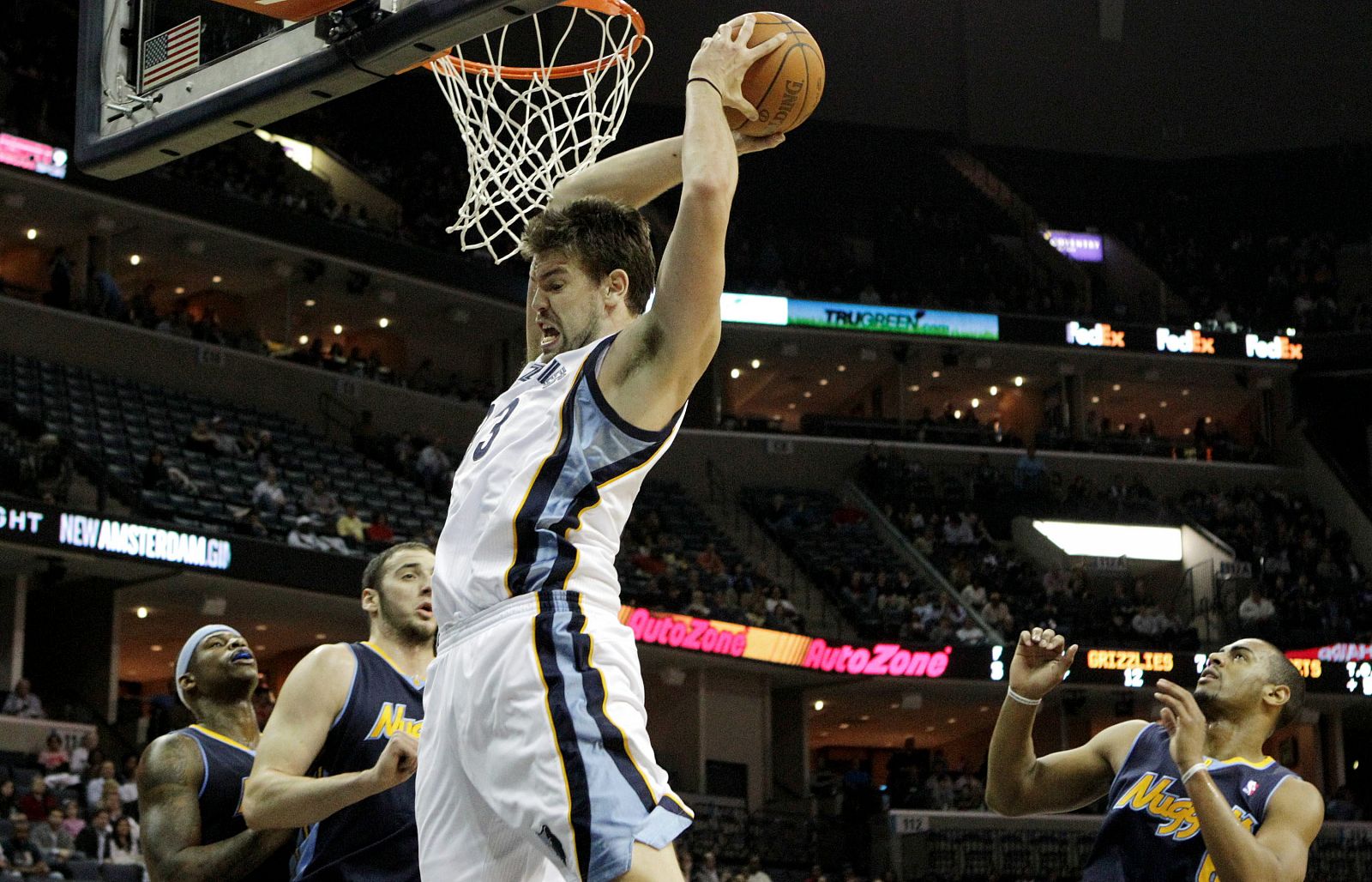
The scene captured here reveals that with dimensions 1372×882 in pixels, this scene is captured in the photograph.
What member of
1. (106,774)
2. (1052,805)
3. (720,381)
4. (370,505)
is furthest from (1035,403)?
(1052,805)

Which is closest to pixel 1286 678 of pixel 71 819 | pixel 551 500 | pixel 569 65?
pixel 551 500

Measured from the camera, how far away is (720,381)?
3145 cm

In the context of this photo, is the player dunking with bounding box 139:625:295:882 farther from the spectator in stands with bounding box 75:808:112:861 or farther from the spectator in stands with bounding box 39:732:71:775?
the spectator in stands with bounding box 39:732:71:775

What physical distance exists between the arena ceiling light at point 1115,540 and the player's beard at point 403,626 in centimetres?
2580

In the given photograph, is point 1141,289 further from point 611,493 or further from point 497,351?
point 611,493

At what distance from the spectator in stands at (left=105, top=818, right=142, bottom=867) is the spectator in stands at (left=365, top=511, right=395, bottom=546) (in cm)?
709

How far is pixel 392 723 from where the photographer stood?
15.1 ft

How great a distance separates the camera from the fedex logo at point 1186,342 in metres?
30.8

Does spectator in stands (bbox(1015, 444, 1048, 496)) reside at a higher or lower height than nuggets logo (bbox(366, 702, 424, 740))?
higher

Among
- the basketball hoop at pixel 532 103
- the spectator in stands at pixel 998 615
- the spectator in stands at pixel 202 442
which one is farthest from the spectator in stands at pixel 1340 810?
the basketball hoop at pixel 532 103

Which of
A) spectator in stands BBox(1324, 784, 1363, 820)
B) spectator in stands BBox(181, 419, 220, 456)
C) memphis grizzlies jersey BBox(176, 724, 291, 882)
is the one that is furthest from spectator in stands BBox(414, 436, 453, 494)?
memphis grizzlies jersey BBox(176, 724, 291, 882)

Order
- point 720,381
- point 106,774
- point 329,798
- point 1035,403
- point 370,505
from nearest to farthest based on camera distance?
point 329,798 → point 106,774 → point 370,505 → point 720,381 → point 1035,403

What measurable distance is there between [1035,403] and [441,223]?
13.2 metres

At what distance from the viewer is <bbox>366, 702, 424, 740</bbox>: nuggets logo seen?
15.0ft
